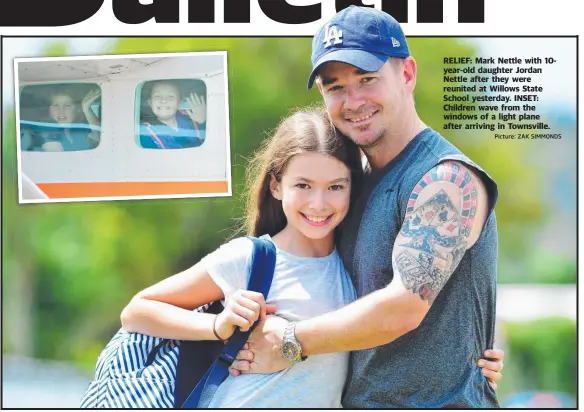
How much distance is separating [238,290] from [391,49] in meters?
1.19

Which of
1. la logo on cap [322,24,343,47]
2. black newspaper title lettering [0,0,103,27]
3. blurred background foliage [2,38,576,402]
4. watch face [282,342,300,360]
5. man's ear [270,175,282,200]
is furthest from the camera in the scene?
blurred background foliage [2,38,576,402]

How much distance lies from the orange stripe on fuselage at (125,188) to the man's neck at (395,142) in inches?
63.4

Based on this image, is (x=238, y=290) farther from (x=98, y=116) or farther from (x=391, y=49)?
(x=98, y=116)

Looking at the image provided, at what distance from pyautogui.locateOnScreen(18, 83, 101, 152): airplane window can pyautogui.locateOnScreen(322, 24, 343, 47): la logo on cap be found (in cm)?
195

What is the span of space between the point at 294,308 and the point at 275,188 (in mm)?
551

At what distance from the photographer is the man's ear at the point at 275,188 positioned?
3654mm

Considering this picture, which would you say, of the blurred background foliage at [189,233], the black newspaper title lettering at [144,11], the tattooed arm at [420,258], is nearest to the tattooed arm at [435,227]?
the tattooed arm at [420,258]

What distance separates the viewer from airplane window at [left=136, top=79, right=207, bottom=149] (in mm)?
4922

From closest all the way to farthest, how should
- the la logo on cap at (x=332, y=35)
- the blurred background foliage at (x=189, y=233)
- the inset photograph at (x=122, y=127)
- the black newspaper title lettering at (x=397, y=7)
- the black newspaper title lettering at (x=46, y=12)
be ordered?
the la logo on cap at (x=332, y=35), the black newspaper title lettering at (x=397, y=7), the black newspaper title lettering at (x=46, y=12), the inset photograph at (x=122, y=127), the blurred background foliage at (x=189, y=233)

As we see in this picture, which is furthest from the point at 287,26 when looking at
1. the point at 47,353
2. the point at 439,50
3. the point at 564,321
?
the point at 47,353

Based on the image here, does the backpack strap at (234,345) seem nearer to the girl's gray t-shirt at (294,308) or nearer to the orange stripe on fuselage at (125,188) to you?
the girl's gray t-shirt at (294,308)

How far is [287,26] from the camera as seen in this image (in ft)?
15.5

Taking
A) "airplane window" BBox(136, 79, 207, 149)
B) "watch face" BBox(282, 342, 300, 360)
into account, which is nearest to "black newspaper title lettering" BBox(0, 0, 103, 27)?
"airplane window" BBox(136, 79, 207, 149)

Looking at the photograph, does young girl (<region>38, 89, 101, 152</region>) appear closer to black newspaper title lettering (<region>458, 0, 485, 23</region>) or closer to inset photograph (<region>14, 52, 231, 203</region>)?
inset photograph (<region>14, 52, 231, 203</region>)
